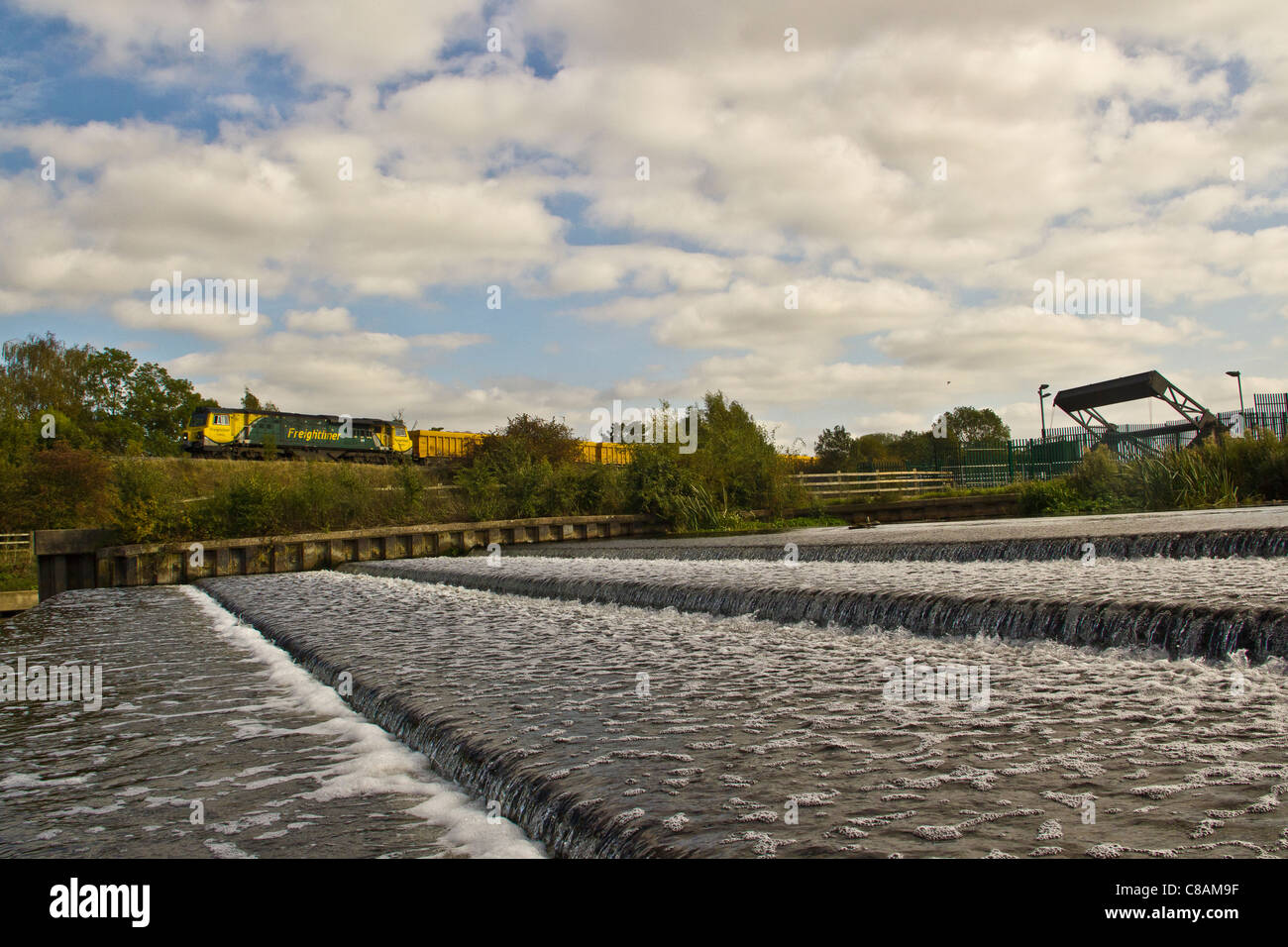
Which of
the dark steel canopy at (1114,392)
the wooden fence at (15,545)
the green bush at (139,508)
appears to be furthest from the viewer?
the wooden fence at (15,545)

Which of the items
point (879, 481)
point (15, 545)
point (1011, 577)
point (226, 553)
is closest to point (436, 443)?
point (15, 545)

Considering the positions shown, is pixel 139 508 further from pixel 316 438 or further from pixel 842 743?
pixel 316 438

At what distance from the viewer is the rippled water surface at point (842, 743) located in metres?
2.40

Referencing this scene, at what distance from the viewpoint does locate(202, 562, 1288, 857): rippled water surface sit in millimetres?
2402

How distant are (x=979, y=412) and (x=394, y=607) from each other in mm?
72321

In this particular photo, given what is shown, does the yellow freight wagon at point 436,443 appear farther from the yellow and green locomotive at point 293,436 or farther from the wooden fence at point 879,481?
the wooden fence at point 879,481

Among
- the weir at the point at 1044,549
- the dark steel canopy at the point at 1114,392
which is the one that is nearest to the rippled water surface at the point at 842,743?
the weir at the point at 1044,549

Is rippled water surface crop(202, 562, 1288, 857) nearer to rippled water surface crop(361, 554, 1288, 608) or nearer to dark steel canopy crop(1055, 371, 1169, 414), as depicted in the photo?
rippled water surface crop(361, 554, 1288, 608)

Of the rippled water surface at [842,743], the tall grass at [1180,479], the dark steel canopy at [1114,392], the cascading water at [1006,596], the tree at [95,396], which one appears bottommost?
the rippled water surface at [842,743]

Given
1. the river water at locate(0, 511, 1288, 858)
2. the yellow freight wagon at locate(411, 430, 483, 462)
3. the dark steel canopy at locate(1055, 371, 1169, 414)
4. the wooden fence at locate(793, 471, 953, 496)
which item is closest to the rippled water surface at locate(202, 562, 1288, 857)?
the river water at locate(0, 511, 1288, 858)

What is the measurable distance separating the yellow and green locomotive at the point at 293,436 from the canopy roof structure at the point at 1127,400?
26.1 meters

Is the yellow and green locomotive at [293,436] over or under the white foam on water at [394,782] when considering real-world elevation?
over

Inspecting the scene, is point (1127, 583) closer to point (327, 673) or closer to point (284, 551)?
point (327, 673)
